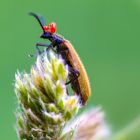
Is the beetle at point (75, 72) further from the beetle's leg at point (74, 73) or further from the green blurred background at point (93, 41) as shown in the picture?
the green blurred background at point (93, 41)

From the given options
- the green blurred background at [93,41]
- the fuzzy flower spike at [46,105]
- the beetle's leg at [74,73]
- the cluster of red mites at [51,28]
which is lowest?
the fuzzy flower spike at [46,105]

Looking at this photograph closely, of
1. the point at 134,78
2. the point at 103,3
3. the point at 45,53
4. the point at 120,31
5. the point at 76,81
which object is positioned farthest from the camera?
the point at 120,31

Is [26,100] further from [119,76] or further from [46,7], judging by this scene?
[46,7]

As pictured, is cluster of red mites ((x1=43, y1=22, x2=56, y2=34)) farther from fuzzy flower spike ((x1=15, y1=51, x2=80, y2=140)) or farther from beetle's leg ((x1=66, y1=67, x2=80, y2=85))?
fuzzy flower spike ((x1=15, y1=51, x2=80, y2=140))

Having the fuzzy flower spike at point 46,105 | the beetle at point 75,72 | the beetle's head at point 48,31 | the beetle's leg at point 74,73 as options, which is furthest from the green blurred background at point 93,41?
the fuzzy flower spike at point 46,105

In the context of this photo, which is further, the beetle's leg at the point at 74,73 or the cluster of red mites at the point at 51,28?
the cluster of red mites at the point at 51,28

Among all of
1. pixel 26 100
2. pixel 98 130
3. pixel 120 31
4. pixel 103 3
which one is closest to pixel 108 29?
pixel 120 31
